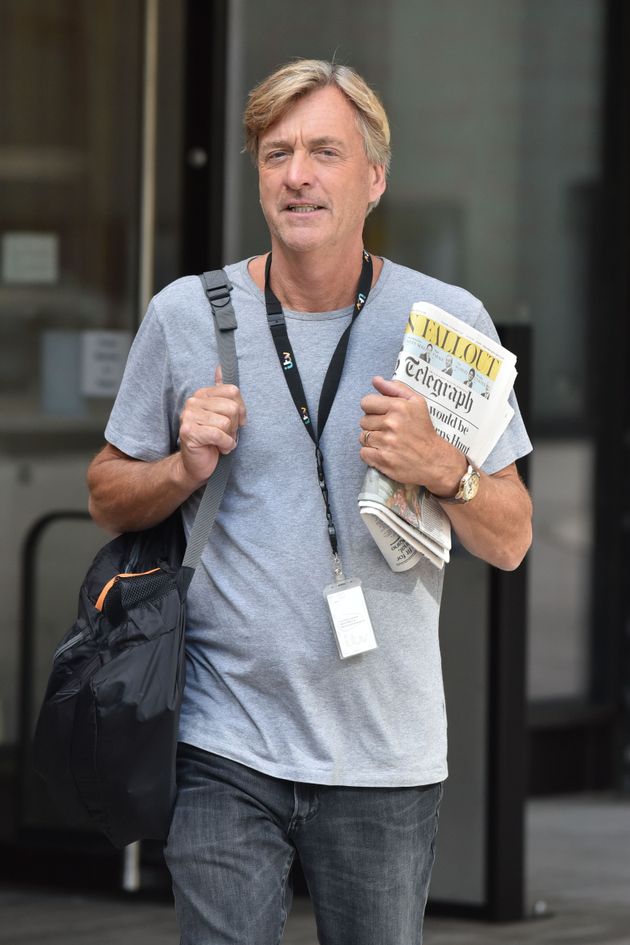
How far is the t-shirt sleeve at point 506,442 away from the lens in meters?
2.92

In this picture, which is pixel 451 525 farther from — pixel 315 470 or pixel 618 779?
pixel 618 779

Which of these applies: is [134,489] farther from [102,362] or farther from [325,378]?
[102,362]

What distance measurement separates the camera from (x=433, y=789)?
2887 millimetres

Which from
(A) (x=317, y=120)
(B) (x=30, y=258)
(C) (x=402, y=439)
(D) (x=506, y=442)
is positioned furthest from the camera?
(B) (x=30, y=258)

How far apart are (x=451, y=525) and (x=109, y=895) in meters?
3.19

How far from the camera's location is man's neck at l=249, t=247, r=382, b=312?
112 inches

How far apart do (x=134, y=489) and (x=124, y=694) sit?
1.16 feet

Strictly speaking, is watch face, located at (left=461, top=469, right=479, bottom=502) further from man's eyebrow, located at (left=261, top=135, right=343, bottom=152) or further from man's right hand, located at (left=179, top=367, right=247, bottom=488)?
man's eyebrow, located at (left=261, top=135, right=343, bottom=152)

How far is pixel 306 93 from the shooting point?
9.36ft

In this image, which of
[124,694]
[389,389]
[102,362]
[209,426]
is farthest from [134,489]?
[102,362]

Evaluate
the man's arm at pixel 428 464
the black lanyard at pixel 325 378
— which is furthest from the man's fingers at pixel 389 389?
the black lanyard at pixel 325 378

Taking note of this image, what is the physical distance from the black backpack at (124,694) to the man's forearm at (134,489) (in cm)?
6

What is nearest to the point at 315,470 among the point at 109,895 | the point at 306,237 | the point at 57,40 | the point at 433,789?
the point at 306,237

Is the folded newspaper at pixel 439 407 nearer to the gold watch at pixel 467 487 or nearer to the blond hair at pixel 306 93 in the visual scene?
the gold watch at pixel 467 487
